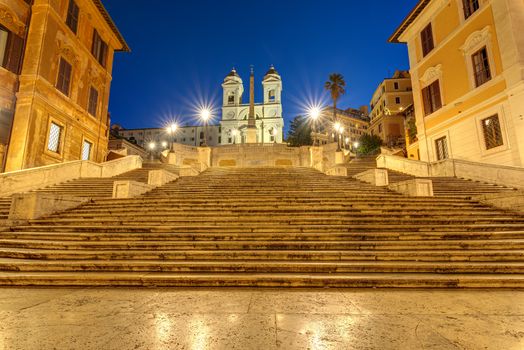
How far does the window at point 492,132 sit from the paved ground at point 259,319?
1509cm

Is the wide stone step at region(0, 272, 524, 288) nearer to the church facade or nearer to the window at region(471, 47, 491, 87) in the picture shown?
the window at region(471, 47, 491, 87)

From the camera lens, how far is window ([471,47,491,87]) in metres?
16.2

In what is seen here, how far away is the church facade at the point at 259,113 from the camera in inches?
2746

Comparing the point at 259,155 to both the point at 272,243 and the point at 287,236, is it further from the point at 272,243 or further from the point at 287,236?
the point at 272,243

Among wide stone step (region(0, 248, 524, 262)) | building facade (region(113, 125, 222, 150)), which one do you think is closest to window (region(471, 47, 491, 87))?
wide stone step (region(0, 248, 524, 262))

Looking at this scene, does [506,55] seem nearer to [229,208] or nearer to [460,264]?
[460,264]

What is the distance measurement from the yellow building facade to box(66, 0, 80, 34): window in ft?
88.4

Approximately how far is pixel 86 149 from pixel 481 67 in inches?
1140

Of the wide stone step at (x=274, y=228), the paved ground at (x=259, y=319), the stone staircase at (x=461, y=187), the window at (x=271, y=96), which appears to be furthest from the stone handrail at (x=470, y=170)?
the window at (x=271, y=96)

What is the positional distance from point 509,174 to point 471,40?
1022 centimetres

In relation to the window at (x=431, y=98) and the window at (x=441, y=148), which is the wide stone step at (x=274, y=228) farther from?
the window at (x=431, y=98)

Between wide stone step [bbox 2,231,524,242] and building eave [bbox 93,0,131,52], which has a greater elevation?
building eave [bbox 93,0,131,52]

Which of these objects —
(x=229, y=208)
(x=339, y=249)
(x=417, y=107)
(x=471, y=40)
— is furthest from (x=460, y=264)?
(x=417, y=107)

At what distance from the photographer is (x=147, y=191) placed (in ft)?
38.1
